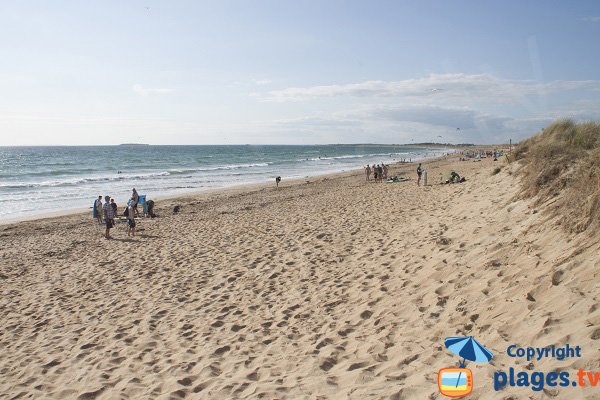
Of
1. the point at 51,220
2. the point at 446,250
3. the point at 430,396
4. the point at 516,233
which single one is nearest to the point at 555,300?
the point at 430,396

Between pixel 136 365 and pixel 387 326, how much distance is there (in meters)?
3.22

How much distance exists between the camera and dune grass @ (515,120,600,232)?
17.5 ft

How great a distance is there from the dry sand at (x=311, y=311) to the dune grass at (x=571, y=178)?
1.01ft

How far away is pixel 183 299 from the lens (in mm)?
7387

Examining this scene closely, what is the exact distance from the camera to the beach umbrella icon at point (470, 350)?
3625mm

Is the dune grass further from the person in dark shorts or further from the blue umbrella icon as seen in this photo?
the person in dark shorts

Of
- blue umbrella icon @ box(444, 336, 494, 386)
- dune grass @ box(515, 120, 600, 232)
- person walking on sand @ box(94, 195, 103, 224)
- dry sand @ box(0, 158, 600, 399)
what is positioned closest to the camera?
blue umbrella icon @ box(444, 336, 494, 386)

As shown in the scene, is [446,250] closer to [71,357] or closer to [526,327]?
[526,327]

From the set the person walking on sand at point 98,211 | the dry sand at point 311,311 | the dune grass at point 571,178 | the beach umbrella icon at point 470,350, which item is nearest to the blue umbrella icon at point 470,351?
the beach umbrella icon at point 470,350

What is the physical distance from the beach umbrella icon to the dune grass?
101 inches

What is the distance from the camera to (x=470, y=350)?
12.2 ft

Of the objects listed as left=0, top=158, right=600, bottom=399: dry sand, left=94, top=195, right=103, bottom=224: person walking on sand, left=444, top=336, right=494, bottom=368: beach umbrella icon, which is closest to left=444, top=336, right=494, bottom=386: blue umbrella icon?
left=444, top=336, right=494, bottom=368: beach umbrella icon

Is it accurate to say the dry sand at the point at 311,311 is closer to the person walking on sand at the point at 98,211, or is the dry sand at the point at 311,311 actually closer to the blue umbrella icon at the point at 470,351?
the blue umbrella icon at the point at 470,351

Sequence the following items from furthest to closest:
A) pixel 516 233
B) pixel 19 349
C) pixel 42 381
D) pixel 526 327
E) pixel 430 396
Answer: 1. pixel 516 233
2. pixel 19 349
3. pixel 42 381
4. pixel 526 327
5. pixel 430 396
